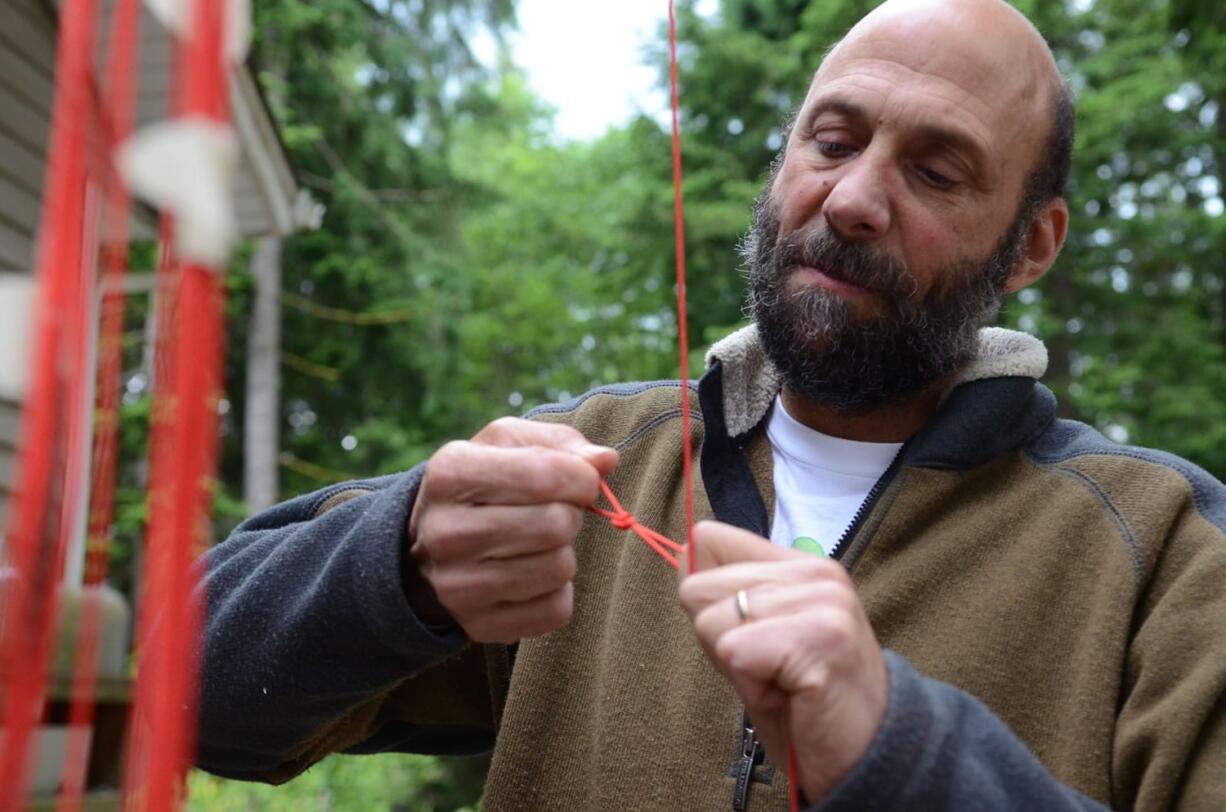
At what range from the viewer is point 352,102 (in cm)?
960

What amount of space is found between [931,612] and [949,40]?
34.3 inches

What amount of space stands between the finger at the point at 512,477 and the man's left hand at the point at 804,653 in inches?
7.7

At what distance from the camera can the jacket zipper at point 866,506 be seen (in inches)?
63.2

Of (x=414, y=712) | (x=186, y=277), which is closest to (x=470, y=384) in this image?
(x=414, y=712)

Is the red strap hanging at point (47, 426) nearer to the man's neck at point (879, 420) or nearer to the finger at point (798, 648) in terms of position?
the finger at point (798, 648)

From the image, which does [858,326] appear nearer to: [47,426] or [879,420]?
[879,420]

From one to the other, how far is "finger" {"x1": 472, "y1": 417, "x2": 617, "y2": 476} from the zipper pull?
43cm

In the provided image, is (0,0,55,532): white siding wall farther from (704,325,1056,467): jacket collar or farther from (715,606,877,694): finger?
(715,606,877,694): finger

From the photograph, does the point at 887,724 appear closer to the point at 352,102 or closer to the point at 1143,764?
the point at 1143,764

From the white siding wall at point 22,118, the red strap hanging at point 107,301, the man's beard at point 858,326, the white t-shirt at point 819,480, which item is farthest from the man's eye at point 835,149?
the white siding wall at point 22,118

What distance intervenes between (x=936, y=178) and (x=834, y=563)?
898 mm

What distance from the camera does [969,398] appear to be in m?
1.68

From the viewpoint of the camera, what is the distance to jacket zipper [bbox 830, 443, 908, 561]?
1.60 meters

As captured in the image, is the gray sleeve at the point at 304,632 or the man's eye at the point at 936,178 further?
the man's eye at the point at 936,178
